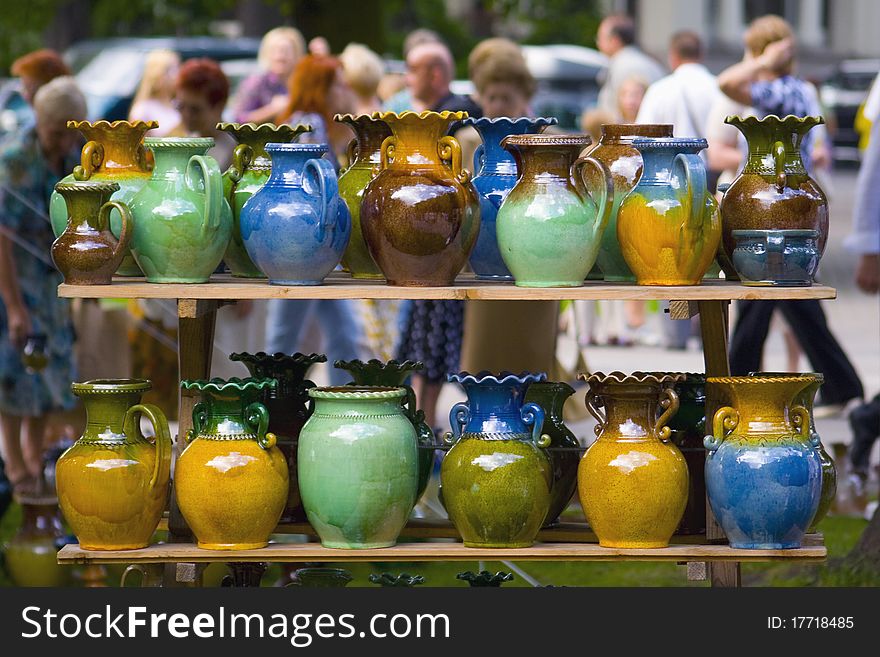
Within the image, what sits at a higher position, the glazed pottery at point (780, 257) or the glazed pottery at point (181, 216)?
the glazed pottery at point (181, 216)

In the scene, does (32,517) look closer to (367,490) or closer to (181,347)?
(181,347)

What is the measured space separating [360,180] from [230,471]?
76 centimetres

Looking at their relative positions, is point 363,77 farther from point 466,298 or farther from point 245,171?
point 466,298

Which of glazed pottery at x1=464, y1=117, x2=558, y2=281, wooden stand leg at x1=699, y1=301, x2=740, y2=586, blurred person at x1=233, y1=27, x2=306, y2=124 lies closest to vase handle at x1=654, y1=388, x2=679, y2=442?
wooden stand leg at x1=699, y1=301, x2=740, y2=586

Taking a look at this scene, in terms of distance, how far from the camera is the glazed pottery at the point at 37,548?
4.67 meters

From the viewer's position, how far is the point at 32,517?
472 centimetres

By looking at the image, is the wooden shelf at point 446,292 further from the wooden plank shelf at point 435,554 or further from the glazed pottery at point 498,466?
the wooden plank shelf at point 435,554

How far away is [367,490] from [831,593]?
109 cm

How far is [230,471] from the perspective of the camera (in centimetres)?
330

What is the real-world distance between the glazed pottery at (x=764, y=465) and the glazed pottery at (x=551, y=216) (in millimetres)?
450

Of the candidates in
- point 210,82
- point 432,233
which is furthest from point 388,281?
point 210,82

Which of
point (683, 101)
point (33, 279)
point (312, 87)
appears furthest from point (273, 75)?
point (33, 279)

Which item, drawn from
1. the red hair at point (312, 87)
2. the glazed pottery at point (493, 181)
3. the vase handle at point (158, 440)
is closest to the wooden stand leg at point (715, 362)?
the glazed pottery at point (493, 181)

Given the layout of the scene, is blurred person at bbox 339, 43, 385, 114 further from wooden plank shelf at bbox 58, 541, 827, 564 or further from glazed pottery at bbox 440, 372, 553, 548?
wooden plank shelf at bbox 58, 541, 827, 564
